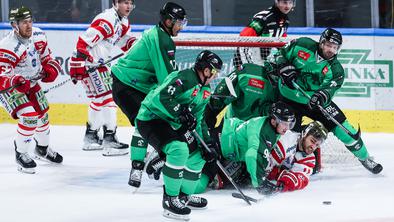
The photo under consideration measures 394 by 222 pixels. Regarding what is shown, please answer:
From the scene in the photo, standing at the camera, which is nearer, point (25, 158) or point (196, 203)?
point (196, 203)

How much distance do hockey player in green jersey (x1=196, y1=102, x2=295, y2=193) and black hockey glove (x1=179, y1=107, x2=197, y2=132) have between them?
494mm

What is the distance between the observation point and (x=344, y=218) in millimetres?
6316

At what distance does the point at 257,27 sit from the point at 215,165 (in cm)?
137

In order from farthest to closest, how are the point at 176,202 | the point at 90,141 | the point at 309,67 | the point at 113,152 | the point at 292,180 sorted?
the point at 90,141 < the point at 113,152 < the point at 309,67 < the point at 292,180 < the point at 176,202

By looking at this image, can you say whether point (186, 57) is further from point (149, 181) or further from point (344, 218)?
point (344, 218)

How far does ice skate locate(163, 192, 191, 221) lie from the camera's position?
20.5ft

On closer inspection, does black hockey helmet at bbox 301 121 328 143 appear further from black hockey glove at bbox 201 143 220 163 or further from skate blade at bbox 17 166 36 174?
skate blade at bbox 17 166 36 174

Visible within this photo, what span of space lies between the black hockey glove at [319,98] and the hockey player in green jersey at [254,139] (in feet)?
1.43

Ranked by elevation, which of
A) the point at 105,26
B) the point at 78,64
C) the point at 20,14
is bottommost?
the point at 78,64

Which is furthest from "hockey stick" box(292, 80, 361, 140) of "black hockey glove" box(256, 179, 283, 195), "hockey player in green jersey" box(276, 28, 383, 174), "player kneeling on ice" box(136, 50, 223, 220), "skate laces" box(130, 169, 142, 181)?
"skate laces" box(130, 169, 142, 181)

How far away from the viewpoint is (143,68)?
7.04 m

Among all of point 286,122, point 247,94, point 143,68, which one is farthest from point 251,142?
point 143,68

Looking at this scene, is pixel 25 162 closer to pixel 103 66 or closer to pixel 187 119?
pixel 103 66

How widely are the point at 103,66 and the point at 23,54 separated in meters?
0.77
